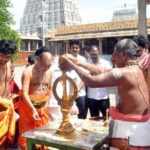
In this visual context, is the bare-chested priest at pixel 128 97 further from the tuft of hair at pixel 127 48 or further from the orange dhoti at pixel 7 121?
the orange dhoti at pixel 7 121

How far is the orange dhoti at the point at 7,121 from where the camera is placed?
166 inches

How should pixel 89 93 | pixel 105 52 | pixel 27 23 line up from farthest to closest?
pixel 27 23
pixel 105 52
pixel 89 93

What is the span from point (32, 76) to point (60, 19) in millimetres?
67484

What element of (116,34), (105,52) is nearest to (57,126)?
(116,34)

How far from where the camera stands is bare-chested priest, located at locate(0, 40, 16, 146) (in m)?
4.06

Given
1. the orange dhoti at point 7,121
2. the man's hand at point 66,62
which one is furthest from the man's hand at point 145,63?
the orange dhoti at point 7,121

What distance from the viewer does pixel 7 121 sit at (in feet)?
Answer: 14.0

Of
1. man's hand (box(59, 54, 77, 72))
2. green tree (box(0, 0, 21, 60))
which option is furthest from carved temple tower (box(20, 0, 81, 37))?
man's hand (box(59, 54, 77, 72))

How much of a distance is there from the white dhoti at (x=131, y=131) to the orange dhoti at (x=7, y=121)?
1.64 m

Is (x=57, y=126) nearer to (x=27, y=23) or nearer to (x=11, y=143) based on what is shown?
(x=11, y=143)

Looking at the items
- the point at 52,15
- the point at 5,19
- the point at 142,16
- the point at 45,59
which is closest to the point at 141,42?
the point at 45,59

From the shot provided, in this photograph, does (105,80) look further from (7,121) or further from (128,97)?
(7,121)

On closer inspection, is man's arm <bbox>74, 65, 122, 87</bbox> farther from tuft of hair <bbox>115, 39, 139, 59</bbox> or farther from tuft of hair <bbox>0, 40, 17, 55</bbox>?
tuft of hair <bbox>0, 40, 17, 55</bbox>

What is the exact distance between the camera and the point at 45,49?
4.25 m
